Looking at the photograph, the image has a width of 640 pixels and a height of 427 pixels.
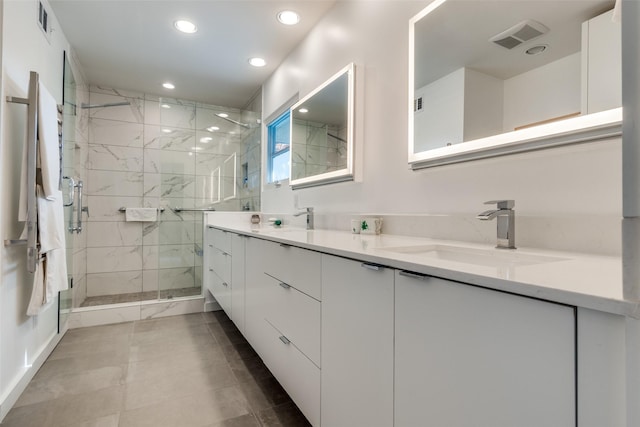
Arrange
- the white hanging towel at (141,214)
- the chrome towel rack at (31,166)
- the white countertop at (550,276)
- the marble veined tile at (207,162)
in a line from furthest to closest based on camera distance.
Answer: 1. the white hanging towel at (141,214)
2. the marble veined tile at (207,162)
3. the chrome towel rack at (31,166)
4. the white countertop at (550,276)

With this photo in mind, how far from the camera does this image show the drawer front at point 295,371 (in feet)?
3.76

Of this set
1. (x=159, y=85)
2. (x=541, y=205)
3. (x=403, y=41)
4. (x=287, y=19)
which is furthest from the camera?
(x=159, y=85)

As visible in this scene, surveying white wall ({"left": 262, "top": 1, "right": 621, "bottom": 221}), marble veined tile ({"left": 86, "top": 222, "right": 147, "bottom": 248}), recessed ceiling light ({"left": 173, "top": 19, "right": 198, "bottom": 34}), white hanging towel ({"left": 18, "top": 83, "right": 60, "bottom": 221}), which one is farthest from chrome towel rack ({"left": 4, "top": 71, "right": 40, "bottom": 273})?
marble veined tile ({"left": 86, "top": 222, "right": 147, "bottom": 248})

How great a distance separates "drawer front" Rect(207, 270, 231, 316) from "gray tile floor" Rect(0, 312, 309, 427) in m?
0.24

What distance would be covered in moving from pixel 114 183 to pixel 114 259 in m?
0.85

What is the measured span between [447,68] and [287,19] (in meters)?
1.41

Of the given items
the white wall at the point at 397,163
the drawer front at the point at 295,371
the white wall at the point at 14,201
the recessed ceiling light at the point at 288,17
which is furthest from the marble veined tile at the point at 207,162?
the drawer front at the point at 295,371

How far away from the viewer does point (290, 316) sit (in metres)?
1.32

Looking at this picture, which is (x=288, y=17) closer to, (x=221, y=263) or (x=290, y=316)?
(x=221, y=263)

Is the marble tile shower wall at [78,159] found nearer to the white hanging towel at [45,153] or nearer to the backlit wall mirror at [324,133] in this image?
A: the white hanging towel at [45,153]

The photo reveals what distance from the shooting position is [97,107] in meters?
3.49

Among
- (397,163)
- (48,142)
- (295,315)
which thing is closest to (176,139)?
(48,142)

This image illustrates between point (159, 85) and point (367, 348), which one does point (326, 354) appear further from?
point (159, 85)

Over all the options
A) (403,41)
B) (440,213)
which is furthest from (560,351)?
(403,41)
